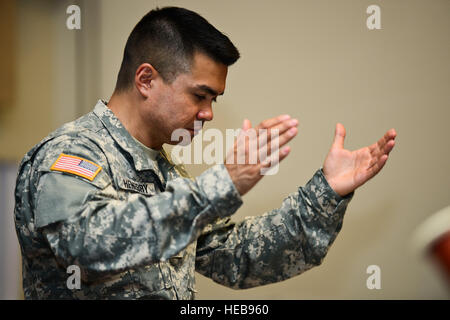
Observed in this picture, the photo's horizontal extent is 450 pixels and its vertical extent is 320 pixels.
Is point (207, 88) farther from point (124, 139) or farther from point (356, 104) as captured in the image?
point (356, 104)

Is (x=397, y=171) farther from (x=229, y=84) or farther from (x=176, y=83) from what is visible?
(x=176, y=83)

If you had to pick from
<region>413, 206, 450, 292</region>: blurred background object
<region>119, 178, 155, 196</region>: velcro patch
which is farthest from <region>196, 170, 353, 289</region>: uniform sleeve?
<region>413, 206, 450, 292</region>: blurred background object

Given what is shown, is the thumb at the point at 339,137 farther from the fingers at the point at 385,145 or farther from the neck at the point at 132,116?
the neck at the point at 132,116

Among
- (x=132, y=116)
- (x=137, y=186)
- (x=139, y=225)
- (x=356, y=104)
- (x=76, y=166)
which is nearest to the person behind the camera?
(x=139, y=225)

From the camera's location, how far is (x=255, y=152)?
1.05 meters

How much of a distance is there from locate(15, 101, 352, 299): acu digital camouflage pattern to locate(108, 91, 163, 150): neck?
4 centimetres

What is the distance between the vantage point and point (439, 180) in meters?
1.77

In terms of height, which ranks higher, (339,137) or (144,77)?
(144,77)

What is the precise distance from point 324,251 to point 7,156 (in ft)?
4.44

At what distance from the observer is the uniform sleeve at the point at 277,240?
137cm

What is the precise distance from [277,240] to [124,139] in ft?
1.82

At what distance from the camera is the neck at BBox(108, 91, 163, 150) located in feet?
4.60

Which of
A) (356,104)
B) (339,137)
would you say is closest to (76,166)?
(339,137)
